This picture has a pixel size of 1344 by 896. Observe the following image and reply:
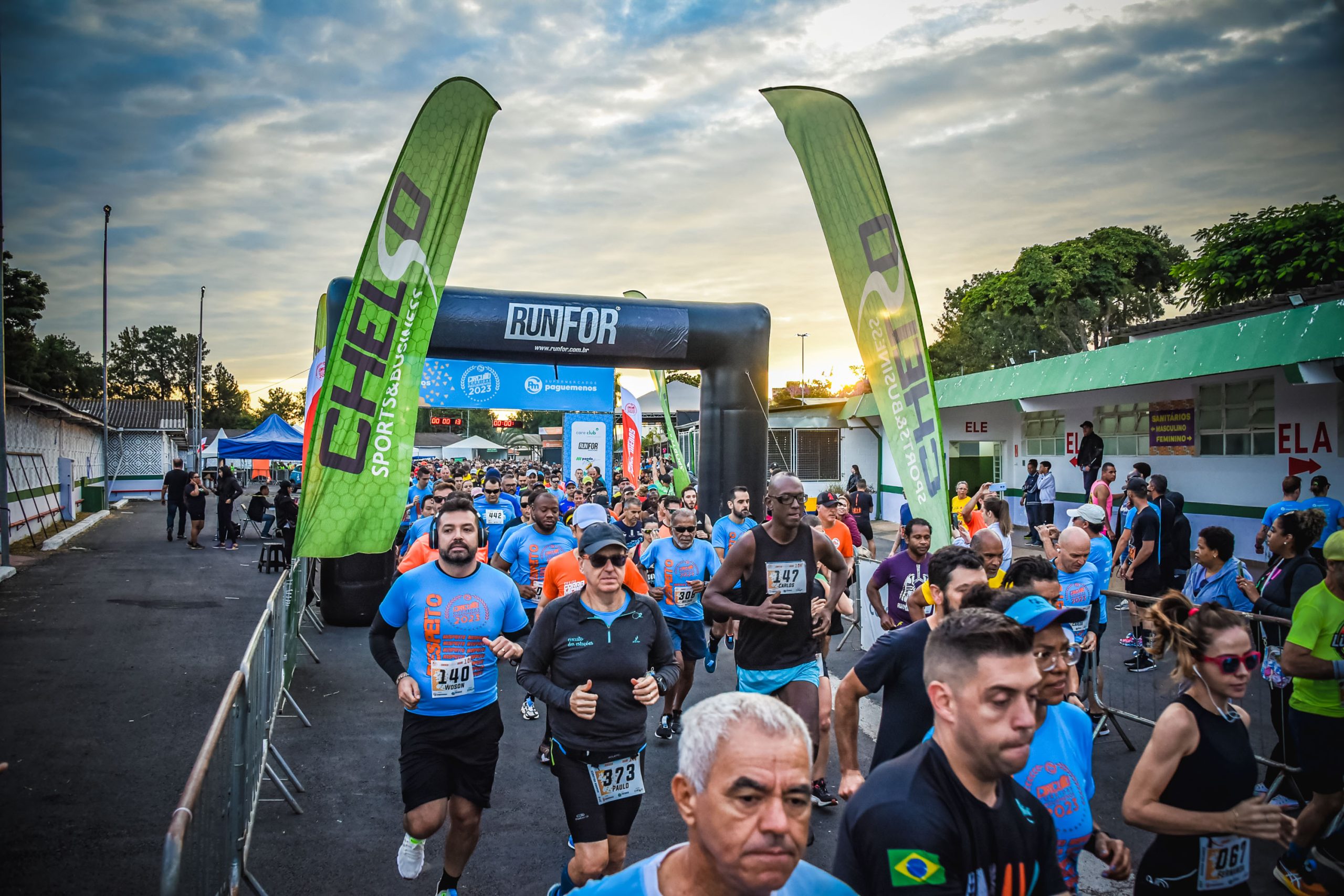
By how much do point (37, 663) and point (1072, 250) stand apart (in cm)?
4057

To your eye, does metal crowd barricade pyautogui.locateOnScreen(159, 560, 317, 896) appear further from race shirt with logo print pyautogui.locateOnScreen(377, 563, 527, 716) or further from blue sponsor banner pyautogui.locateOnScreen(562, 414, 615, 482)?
blue sponsor banner pyautogui.locateOnScreen(562, 414, 615, 482)

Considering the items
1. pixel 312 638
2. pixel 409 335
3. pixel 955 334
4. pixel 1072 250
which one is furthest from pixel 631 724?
pixel 955 334

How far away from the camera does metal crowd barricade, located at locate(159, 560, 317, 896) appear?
264 cm

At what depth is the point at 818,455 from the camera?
30219 millimetres

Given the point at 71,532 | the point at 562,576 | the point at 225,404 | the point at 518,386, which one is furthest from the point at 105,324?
the point at 225,404

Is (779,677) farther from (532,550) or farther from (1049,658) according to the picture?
(532,550)

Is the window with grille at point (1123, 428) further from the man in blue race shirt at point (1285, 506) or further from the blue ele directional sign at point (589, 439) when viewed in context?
the blue ele directional sign at point (589, 439)

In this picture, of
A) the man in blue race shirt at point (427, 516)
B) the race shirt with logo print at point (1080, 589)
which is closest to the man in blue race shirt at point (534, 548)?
the man in blue race shirt at point (427, 516)

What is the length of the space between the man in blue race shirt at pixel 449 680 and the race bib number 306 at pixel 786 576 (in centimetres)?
158

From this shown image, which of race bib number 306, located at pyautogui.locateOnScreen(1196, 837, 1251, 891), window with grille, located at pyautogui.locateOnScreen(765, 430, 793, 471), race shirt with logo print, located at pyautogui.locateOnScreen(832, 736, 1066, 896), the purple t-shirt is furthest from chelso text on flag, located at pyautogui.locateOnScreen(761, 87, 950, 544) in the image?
window with grille, located at pyautogui.locateOnScreen(765, 430, 793, 471)

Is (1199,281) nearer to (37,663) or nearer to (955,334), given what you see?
(955,334)

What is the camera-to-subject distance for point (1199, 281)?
30109 millimetres

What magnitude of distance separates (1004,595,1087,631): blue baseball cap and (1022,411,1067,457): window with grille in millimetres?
18726

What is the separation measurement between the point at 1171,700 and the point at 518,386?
14257 millimetres
